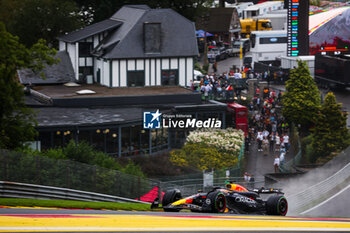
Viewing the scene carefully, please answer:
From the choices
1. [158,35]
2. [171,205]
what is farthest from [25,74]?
[171,205]

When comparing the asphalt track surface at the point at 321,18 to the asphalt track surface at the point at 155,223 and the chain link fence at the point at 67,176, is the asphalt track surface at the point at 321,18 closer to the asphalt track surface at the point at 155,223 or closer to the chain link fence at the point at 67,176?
the chain link fence at the point at 67,176

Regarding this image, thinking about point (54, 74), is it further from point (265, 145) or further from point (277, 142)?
point (277, 142)

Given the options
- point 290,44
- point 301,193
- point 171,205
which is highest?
point 290,44

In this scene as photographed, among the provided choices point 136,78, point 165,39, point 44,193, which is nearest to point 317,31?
point 165,39

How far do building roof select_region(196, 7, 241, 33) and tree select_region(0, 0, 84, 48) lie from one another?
104 feet

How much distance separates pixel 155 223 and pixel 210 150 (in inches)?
1014

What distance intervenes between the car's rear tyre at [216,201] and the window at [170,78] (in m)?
36.8

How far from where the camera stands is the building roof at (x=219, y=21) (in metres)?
98.2

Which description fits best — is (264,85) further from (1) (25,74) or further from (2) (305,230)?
(2) (305,230)

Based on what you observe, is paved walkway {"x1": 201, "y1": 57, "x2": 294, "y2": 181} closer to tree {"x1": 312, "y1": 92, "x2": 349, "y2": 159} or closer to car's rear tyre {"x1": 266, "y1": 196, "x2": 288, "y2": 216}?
tree {"x1": 312, "y1": 92, "x2": 349, "y2": 159}

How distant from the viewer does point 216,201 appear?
1989 centimetres

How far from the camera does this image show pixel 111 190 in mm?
26750

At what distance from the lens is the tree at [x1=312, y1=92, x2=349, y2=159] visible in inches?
1666

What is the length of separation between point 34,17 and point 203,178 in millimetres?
38045
